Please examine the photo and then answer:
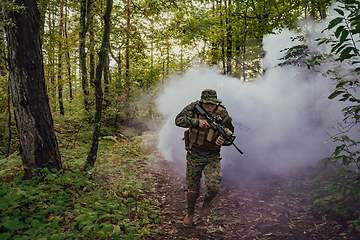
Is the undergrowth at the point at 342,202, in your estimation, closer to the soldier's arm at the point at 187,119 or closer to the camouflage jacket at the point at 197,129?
the camouflage jacket at the point at 197,129

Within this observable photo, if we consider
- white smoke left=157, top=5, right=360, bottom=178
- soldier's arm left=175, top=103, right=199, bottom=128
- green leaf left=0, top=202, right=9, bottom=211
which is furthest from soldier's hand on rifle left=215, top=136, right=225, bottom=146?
green leaf left=0, top=202, right=9, bottom=211

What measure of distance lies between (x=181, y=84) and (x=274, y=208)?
660 centimetres

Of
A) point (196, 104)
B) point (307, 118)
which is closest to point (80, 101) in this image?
point (196, 104)

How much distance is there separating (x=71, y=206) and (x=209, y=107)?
3099 mm

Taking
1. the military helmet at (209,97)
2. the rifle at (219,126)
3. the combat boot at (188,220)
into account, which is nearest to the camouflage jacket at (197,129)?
the rifle at (219,126)

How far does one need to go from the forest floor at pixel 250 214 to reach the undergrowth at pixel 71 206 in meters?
0.50

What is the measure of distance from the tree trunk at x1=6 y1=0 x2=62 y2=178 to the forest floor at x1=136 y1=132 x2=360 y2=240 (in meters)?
2.63

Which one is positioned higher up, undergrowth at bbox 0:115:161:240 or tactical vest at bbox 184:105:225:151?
tactical vest at bbox 184:105:225:151

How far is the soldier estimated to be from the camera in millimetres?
4016

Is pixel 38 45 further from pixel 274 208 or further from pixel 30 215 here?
pixel 274 208

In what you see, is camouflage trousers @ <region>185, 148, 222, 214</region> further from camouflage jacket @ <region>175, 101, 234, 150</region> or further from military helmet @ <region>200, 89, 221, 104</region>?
military helmet @ <region>200, 89, 221, 104</region>

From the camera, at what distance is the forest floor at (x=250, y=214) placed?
3.58 m

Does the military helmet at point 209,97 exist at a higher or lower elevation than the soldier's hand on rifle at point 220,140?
higher

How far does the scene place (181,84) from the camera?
9.72 m
